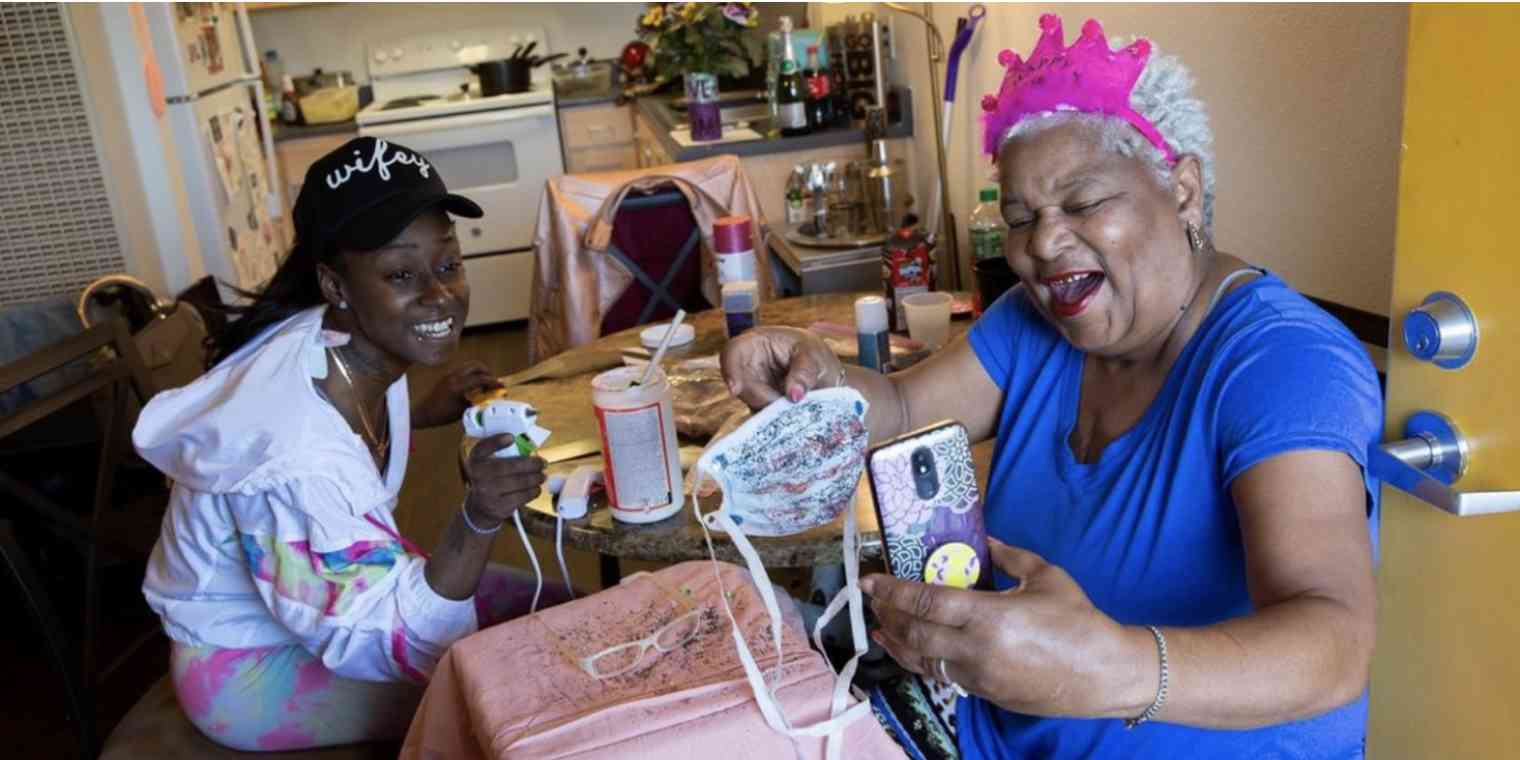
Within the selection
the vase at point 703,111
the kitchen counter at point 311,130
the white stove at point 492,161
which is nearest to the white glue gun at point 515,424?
the vase at point 703,111

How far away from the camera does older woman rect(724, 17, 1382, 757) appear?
86 centimetres

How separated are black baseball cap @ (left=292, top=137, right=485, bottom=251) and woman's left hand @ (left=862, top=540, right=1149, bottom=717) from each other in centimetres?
99

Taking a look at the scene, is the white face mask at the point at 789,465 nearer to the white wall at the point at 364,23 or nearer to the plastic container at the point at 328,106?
the plastic container at the point at 328,106

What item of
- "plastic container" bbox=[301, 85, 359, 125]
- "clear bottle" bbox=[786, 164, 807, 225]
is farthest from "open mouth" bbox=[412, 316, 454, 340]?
"plastic container" bbox=[301, 85, 359, 125]

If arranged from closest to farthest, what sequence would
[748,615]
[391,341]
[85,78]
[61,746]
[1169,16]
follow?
[748,615] → [391,341] → [1169,16] → [61,746] → [85,78]

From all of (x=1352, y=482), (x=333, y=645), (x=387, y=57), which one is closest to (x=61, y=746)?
(x=333, y=645)

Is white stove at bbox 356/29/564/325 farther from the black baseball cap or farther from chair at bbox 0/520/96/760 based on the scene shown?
the black baseball cap

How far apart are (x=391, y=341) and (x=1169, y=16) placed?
49.0 inches

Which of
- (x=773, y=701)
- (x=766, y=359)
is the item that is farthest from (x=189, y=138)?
(x=773, y=701)

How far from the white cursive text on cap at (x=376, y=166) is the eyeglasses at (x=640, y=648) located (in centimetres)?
79

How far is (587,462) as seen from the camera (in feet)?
5.63

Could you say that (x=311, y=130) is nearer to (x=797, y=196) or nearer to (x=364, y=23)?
(x=364, y=23)

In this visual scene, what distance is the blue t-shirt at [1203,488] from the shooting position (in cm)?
103

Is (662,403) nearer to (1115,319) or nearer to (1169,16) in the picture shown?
(1115,319)
